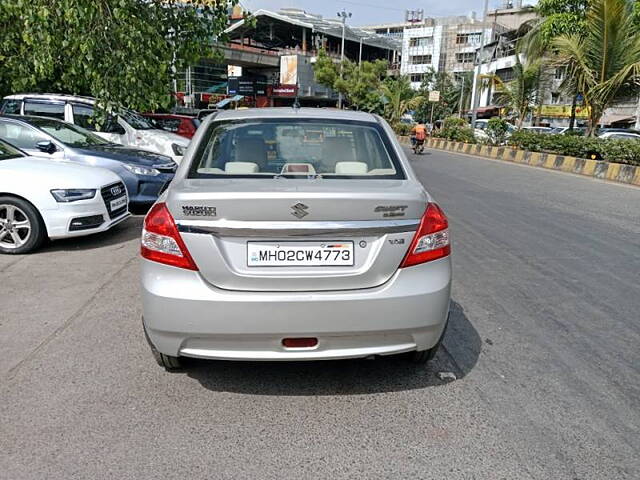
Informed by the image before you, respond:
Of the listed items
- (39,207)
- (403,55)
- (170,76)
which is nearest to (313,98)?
(403,55)

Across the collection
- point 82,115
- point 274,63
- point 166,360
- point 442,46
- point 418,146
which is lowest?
point 166,360

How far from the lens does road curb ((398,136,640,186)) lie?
47.2ft

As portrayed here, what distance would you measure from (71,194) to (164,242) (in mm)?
3784

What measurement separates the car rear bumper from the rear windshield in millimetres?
770

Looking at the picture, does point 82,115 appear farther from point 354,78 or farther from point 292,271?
point 354,78

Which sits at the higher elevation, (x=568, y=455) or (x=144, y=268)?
(x=144, y=268)

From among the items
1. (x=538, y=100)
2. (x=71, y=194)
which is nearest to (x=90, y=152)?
(x=71, y=194)

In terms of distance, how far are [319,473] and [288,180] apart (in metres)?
1.52

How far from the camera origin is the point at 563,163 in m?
17.5

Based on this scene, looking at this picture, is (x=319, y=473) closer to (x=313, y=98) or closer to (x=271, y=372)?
(x=271, y=372)

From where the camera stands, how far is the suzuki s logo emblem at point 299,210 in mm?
2766

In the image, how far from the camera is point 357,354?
2914 mm

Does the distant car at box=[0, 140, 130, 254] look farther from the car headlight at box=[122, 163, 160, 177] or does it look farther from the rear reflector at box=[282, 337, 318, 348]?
the rear reflector at box=[282, 337, 318, 348]

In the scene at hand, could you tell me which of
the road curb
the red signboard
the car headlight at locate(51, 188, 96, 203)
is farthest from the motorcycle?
the red signboard
